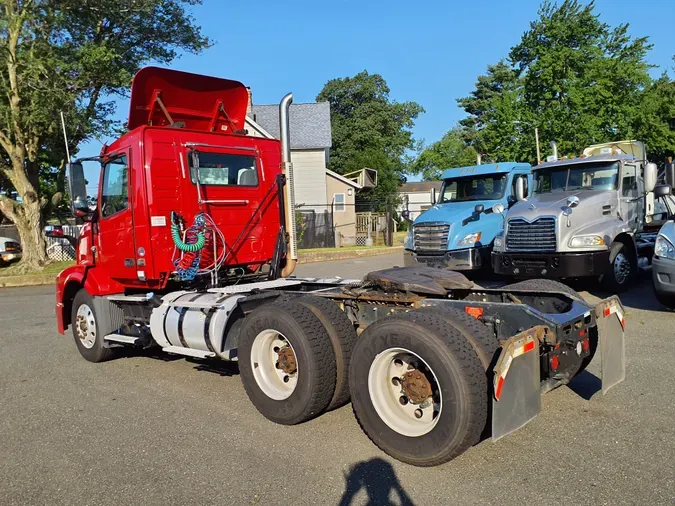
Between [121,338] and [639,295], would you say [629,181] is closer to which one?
[639,295]

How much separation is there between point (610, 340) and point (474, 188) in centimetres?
866

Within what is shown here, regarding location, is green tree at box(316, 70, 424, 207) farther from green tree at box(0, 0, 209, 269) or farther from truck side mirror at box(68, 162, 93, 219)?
truck side mirror at box(68, 162, 93, 219)

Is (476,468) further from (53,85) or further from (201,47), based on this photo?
(201,47)

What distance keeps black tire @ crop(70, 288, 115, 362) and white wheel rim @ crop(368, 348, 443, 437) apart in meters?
4.18

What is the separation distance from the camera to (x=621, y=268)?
1005 centimetres

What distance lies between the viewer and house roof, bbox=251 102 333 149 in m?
35.2

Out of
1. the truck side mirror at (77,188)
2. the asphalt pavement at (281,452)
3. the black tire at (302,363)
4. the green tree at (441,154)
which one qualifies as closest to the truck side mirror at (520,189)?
the asphalt pavement at (281,452)

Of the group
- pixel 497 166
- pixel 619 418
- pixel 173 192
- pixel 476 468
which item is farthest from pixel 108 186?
pixel 497 166

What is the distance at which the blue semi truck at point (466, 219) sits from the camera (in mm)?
11516

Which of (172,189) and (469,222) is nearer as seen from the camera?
(172,189)

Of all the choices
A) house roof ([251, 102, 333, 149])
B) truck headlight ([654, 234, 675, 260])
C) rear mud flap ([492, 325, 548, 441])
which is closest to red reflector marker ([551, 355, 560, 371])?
rear mud flap ([492, 325, 548, 441])

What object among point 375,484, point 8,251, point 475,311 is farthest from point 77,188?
point 8,251

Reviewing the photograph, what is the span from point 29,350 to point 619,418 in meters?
7.41

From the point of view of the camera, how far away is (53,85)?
1753cm
